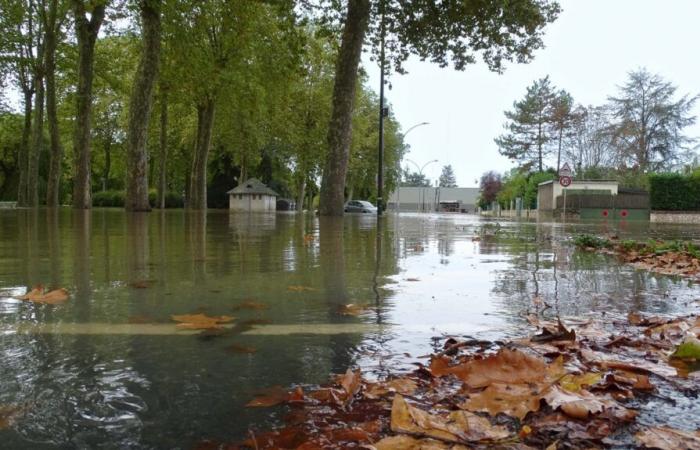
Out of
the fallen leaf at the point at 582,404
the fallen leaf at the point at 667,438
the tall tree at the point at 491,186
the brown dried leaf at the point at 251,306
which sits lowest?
the fallen leaf at the point at 667,438

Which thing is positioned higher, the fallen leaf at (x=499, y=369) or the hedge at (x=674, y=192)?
the hedge at (x=674, y=192)

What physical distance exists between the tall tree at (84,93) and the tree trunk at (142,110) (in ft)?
9.40

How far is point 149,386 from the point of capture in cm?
164

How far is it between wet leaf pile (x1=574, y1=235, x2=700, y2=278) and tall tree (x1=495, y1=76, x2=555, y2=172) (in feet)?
207

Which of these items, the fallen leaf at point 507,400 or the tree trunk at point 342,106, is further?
the tree trunk at point 342,106

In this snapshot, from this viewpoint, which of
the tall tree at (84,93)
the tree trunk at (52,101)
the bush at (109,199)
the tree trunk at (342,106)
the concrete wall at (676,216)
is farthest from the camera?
the bush at (109,199)

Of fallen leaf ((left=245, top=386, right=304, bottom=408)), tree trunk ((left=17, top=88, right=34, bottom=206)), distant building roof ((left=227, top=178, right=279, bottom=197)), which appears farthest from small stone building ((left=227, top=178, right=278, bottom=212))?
fallen leaf ((left=245, top=386, right=304, bottom=408))

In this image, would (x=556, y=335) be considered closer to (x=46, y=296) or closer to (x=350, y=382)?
(x=350, y=382)

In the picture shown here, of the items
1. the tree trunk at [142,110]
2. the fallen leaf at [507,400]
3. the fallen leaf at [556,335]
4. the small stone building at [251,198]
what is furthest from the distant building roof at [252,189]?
the fallen leaf at [507,400]

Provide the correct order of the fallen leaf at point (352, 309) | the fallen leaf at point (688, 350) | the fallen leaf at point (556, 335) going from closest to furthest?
the fallen leaf at point (688, 350) < the fallen leaf at point (556, 335) < the fallen leaf at point (352, 309)

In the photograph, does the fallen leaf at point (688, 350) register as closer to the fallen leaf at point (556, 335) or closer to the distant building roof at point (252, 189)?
the fallen leaf at point (556, 335)

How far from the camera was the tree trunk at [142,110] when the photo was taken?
16.7 meters

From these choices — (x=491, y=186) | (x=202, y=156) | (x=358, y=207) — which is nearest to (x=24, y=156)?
(x=202, y=156)

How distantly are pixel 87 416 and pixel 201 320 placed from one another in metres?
1.05
